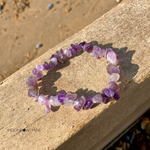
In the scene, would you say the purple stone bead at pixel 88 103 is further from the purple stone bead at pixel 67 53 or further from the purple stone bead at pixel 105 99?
the purple stone bead at pixel 67 53

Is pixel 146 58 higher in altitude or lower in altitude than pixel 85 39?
lower

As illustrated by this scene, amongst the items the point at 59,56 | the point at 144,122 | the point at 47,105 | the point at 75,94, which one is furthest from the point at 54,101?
the point at 144,122

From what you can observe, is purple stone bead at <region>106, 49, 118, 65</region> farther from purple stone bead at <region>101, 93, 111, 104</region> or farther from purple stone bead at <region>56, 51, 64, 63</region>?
purple stone bead at <region>56, 51, 64, 63</region>

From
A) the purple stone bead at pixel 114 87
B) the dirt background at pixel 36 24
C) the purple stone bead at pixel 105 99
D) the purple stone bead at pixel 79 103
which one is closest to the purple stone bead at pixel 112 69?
the purple stone bead at pixel 114 87

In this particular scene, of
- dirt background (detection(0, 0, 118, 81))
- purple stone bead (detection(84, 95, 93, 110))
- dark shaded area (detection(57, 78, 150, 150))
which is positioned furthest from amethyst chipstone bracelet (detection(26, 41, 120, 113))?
dirt background (detection(0, 0, 118, 81))

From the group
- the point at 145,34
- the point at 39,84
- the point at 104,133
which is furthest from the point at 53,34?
the point at 104,133

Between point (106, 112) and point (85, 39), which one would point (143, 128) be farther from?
point (85, 39)

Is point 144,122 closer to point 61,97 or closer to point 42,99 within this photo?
point 61,97

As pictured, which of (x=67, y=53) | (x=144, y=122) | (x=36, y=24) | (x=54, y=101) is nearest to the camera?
(x=54, y=101)
